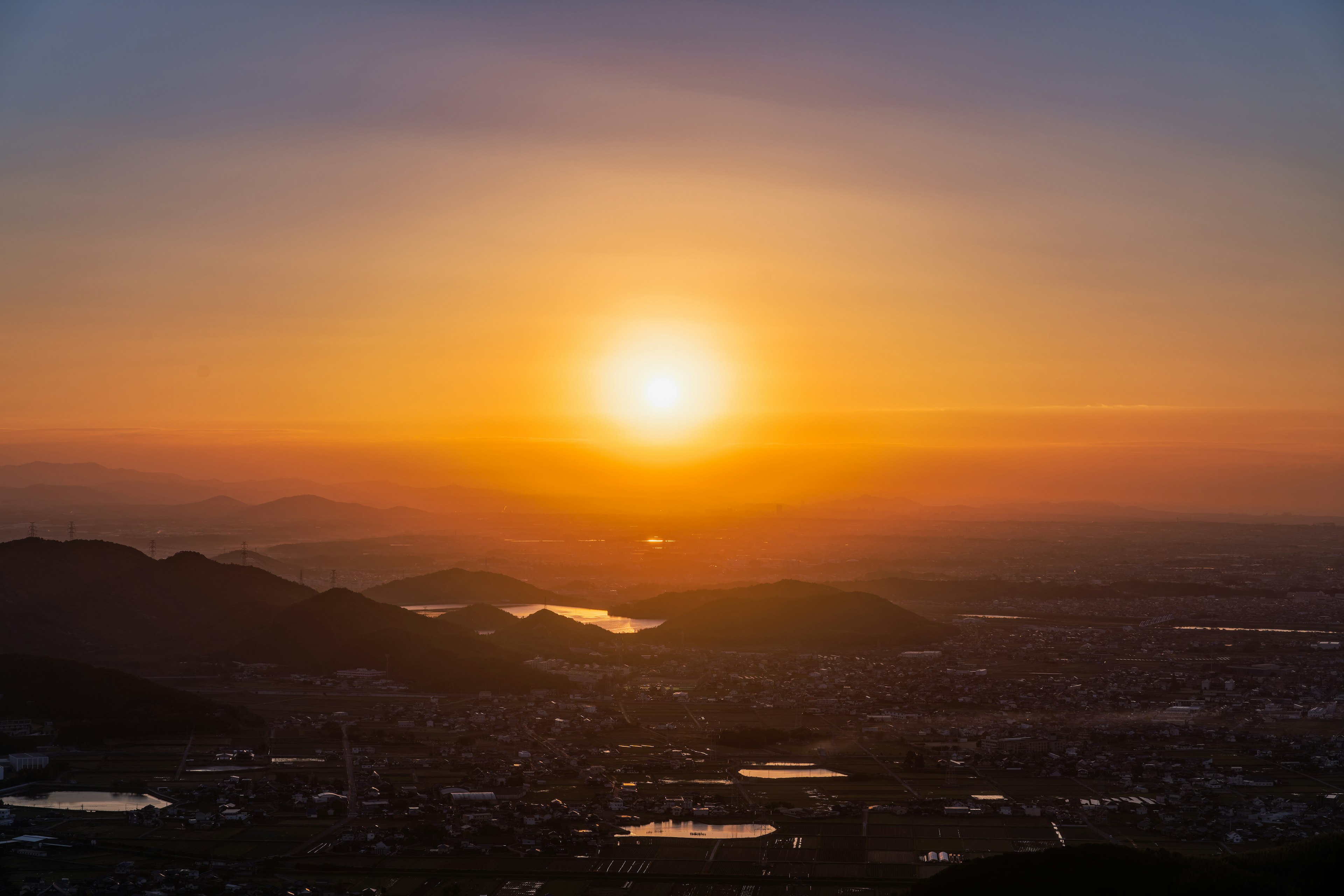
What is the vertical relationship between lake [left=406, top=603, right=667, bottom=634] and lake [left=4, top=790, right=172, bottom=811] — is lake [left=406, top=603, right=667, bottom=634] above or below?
below

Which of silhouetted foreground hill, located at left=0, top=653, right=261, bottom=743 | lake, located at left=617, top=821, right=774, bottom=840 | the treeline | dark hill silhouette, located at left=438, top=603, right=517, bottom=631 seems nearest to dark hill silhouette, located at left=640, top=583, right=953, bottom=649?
dark hill silhouette, located at left=438, top=603, right=517, bottom=631

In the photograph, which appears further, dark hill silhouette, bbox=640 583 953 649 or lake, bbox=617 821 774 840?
dark hill silhouette, bbox=640 583 953 649

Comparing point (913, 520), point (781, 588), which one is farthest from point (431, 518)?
point (781, 588)

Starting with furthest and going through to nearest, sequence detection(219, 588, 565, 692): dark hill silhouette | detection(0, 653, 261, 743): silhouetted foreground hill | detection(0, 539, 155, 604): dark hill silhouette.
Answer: detection(0, 539, 155, 604): dark hill silhouette
detection(219, 588, 565, 692): dark hill silhouette
detection(0, 653, 261, 743): silhouetted foreground hill

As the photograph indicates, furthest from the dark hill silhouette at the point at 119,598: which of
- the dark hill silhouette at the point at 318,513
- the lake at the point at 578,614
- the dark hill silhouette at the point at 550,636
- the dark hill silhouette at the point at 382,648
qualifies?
the dark hill silhouette at the point at 318,513

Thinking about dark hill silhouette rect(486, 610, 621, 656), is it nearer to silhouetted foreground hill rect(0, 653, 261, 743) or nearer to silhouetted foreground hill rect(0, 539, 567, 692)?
silhouetted foreground hill rect(0, 539, 567, 692)

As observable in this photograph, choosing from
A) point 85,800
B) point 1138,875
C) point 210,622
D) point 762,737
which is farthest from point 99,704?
point 1138,875
